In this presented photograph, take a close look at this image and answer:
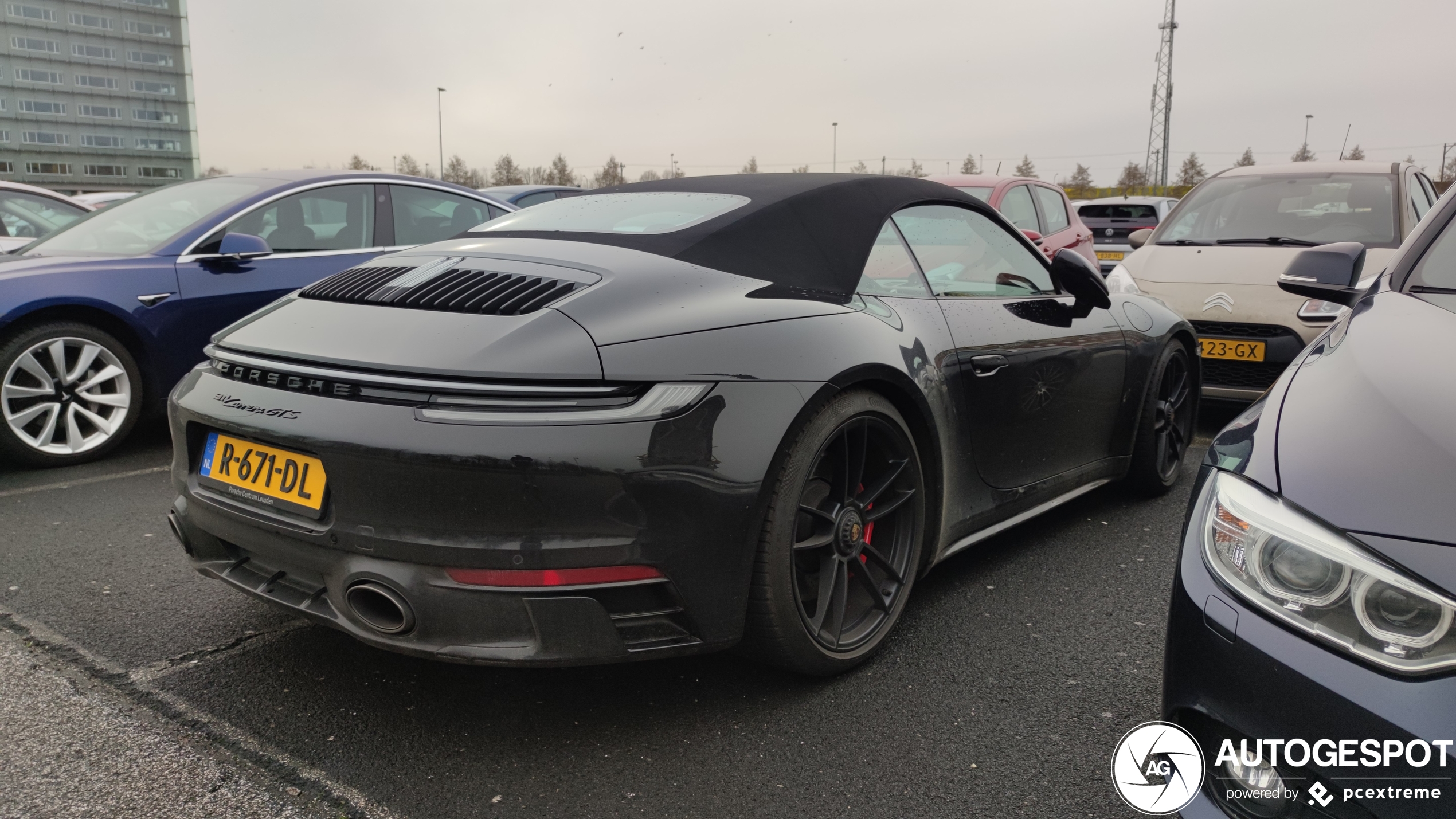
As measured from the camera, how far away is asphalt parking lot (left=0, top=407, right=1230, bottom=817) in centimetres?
196

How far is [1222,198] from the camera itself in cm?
683

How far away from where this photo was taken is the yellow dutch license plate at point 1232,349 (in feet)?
17.5

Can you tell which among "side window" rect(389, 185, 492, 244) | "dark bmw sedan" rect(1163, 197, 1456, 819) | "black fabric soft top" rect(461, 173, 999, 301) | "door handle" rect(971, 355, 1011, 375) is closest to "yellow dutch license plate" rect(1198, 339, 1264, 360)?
"door handle" rect(971, 355, 1011, 375)

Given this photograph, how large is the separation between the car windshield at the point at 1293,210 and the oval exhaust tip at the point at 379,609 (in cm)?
605

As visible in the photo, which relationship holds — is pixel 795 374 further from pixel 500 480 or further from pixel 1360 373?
pixel 1360 373

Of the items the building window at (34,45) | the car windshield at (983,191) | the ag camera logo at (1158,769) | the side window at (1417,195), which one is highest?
the building window at (34,45)

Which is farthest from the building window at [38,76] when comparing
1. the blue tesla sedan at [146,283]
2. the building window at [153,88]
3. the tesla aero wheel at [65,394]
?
the tesla aero wheel at [65,394]

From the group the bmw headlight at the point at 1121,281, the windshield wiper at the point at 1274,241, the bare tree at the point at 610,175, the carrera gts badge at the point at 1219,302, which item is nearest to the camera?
the bmw headlight at the point at 1121,281

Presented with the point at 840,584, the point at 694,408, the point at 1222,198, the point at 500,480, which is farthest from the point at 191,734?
the point at 1222,198

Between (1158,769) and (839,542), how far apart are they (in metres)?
0.94

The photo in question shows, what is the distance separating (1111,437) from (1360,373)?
6.45 feet

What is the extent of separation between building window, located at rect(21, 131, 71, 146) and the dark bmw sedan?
61.4m

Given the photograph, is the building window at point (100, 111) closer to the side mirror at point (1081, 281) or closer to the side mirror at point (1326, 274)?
the side mirror at point (1081, 281)

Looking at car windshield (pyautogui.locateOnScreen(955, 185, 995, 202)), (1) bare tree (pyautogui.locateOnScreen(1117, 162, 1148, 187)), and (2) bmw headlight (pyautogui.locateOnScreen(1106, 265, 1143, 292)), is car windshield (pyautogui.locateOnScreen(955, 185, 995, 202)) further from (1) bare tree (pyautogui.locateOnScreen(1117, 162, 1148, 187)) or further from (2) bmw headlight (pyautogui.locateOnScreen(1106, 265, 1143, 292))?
(1) bare tree (pyautogui.locateOnScreen(1117, 162, 1148, 187))
